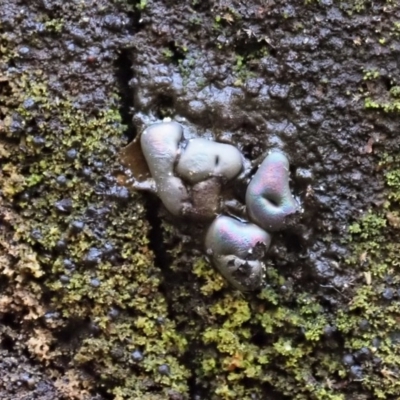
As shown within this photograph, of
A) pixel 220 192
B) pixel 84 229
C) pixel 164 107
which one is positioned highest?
pixel 164 107

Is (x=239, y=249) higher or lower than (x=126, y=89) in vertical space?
lower

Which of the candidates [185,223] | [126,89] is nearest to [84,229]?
[185,223]

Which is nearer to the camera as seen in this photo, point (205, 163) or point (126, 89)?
point (205, 163)

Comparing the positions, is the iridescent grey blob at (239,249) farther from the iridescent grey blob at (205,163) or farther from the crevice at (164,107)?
the crevice at (164,107)

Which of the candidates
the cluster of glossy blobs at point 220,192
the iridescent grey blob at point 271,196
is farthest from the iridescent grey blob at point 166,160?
the iridescent grey blob at point 271,196

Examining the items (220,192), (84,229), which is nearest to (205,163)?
(220,192)

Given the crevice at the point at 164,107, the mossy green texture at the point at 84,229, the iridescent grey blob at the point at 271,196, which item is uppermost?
the crevice at the point at 164,107

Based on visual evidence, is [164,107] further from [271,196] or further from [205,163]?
[271,196]

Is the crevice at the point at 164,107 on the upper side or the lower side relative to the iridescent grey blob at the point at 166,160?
upper
